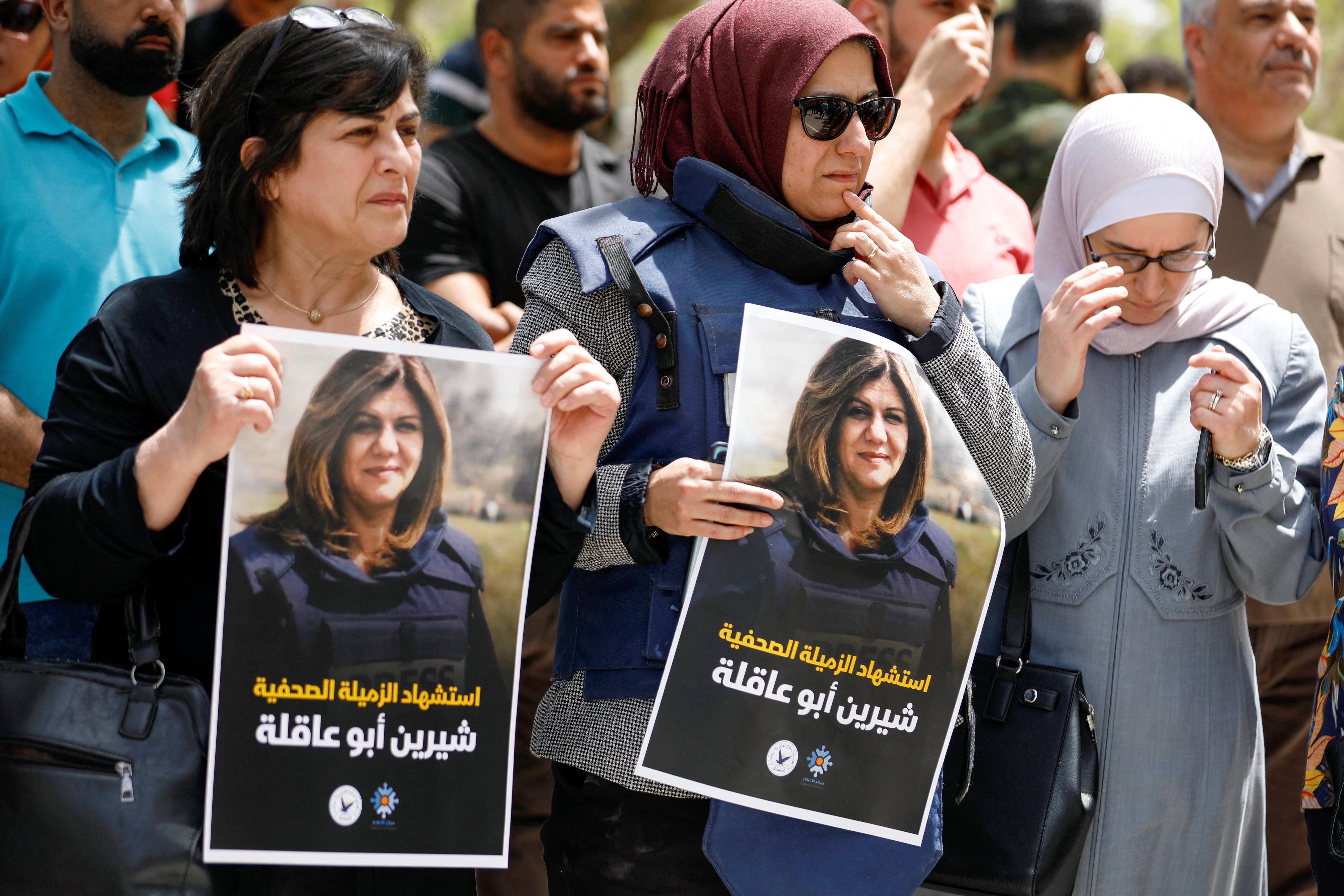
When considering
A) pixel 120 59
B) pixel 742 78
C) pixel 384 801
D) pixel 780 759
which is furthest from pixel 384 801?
pixel 120 59

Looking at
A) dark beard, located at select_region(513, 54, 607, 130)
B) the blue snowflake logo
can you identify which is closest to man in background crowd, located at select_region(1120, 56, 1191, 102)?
dark beard, located at select_region(513, 54, 607, 130)

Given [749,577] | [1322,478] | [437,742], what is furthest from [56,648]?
[1322,478]

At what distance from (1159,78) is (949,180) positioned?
12.6 ft

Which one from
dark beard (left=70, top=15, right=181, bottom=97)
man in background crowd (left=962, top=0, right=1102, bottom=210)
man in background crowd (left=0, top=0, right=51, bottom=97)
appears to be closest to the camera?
dark beard (left=70, top=15, right=181, bottom=97)

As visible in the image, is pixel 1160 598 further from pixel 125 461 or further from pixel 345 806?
pixel 125 461

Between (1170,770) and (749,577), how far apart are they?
3.48 ft

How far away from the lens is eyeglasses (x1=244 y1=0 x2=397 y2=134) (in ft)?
6.84

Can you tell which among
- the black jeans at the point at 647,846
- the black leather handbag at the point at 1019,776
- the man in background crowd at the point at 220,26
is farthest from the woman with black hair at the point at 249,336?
the man in background crowd at the point at 220,26

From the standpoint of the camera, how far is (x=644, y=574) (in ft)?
7.18

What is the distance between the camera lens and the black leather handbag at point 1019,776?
2.47 m

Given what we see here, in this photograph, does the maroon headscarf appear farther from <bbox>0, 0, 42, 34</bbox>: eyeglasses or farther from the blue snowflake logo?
<bbox>0, 0, 42, 34</bbox>: eyeglasses

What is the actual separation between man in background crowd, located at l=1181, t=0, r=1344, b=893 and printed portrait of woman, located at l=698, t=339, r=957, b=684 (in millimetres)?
1834

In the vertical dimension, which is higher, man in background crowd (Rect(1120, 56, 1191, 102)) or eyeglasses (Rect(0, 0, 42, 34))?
man in background crowd (Rect(1120, 56, 1191, 102))

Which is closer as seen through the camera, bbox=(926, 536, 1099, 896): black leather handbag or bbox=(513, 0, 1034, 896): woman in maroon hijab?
bbox=(513, 0, 1034, 896): woman in maroon hijab
